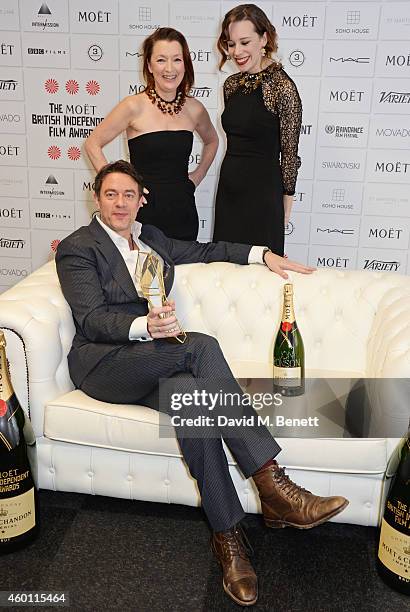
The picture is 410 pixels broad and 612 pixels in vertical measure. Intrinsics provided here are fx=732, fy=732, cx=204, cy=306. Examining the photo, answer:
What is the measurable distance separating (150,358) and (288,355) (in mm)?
690

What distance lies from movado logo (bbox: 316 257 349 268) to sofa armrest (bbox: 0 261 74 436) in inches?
95.1

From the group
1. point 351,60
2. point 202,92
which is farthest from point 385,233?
point 202,92

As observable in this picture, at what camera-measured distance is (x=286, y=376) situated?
108 inches

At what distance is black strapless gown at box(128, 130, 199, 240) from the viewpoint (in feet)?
11.4

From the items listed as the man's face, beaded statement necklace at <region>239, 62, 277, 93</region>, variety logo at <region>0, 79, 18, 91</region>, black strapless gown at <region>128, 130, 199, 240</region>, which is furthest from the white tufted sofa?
variety logo at <region>0, 79, 18, 91</region>

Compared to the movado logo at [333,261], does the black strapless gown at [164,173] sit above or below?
above

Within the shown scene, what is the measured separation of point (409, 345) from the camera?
8.03 feet

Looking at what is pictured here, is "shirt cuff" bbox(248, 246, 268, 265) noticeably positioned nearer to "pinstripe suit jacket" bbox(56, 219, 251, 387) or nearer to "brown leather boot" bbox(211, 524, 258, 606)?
"pinstripe suit jacket" bbox(56, 219, 251, 387)

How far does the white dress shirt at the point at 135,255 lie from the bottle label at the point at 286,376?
49cm

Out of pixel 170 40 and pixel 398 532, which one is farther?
pixel 170 40

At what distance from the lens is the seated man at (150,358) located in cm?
226

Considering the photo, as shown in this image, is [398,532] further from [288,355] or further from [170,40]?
[170,40]
